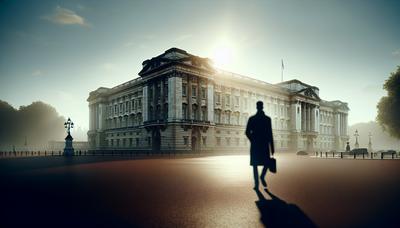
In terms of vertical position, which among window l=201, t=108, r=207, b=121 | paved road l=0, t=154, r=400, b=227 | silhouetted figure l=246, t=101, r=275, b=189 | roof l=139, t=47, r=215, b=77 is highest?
roof l=139, t=47, r=215, b=77

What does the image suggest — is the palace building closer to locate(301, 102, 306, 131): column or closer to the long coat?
locate(301, 102, 306, 131): column

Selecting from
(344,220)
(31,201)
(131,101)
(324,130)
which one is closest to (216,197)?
(344,220)

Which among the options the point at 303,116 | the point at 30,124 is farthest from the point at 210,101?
the point at 30,124

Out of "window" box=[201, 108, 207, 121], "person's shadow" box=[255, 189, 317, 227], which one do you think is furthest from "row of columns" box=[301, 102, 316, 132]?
"person's shadow" box=[255, 189, 317, 227]

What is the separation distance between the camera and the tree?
4806 cm

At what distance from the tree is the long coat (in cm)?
4903

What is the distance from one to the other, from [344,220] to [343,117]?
11069cm

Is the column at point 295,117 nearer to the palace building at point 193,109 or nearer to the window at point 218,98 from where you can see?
the palace building at point 193,109

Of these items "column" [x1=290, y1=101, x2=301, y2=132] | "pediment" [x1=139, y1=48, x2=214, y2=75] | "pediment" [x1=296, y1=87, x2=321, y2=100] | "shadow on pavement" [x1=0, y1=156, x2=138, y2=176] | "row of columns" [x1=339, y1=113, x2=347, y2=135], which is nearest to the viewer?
"shadow on pavement" [x1=0, y1=156, x2=138, y2=176]

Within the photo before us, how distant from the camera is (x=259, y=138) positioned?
933cm

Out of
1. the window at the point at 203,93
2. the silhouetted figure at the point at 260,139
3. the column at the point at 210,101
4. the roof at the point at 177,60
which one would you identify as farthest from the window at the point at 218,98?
the silhouetted figure at the point at 260,139

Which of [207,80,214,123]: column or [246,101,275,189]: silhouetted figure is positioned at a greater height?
[207,80,214,123]: column

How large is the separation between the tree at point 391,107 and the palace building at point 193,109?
25.3 metres

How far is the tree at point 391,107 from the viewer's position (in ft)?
158
